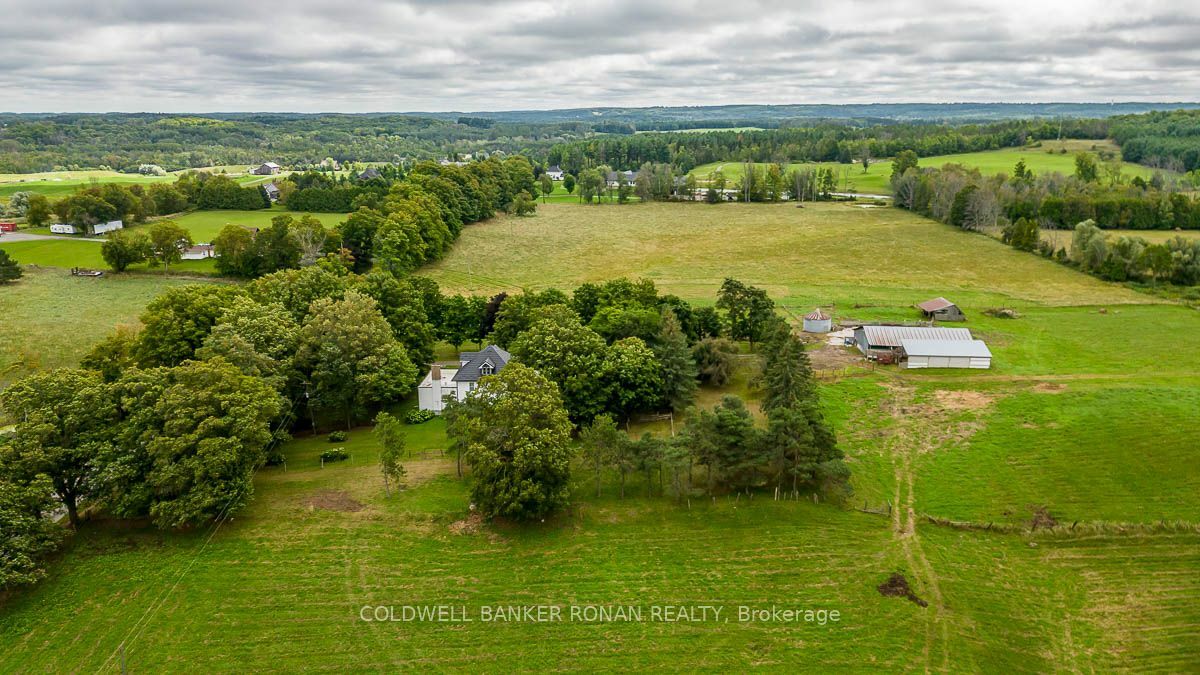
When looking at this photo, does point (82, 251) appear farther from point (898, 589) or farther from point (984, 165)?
point (984, 165)

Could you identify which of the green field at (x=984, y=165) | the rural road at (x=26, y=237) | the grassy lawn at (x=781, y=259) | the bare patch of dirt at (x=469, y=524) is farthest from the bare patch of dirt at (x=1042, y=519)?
the green field at (x=984, y=165)

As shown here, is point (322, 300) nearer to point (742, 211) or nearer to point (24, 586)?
point (24, 586)

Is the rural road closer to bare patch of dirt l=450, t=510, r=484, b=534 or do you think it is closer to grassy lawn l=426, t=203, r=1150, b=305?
grassy lawn l=426, t=203, r=1150, b=305

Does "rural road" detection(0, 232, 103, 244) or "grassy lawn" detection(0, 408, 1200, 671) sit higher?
"rural road" detection(0, 232, 103, 244)

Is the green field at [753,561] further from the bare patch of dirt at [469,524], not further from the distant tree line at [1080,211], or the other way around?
the distant tree line at [1080,211]

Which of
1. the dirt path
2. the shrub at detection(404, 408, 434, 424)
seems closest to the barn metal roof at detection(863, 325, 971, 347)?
the dirt path

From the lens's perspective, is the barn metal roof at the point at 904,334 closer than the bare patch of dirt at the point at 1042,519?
No

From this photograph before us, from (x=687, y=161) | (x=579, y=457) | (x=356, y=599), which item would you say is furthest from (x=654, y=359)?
(x=687, y=161)
